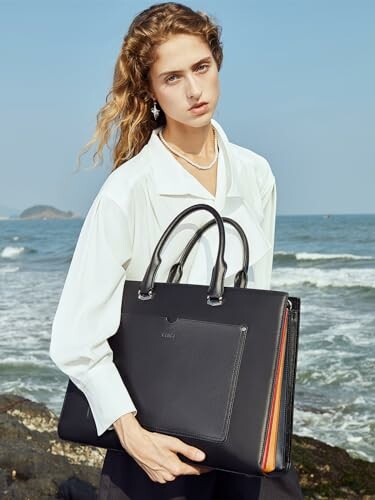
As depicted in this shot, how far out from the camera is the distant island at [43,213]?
214ft

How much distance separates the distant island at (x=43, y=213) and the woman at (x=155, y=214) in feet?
206

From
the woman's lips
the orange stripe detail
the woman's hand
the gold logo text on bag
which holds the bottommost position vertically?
the woman's hand

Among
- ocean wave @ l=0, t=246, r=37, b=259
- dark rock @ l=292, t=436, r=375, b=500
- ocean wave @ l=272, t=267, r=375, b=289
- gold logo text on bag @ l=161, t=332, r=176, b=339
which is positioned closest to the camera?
gold logo text on bag @ l=161, t=332, r=176, b=339

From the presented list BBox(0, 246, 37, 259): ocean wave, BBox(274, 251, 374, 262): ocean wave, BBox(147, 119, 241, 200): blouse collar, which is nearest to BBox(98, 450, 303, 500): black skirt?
BBox(147, 119, 241, 200): blouse collar

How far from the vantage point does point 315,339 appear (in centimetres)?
1023

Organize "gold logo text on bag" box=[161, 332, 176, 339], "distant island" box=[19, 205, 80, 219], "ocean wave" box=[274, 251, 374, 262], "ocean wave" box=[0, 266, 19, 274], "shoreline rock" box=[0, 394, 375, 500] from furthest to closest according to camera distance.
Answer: "distant island" box=[19, 205, 80, 219], "ocean wave" box=[0, 266, 19, 274], "ocean wave" box=[274, 251, 374, 262], "shoreline rock" box=[0, 394, 375, 500], "gold logo text on bag" box=[161, 332, 176, 339]

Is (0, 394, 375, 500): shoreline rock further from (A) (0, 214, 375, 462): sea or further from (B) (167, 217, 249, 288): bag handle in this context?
(B) (167, 217, 249, 288): bag handle

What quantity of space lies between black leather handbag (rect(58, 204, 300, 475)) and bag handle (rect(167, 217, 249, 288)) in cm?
8

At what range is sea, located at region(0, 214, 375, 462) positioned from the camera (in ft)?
23.1

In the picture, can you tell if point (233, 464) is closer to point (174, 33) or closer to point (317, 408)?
point (174, 33)

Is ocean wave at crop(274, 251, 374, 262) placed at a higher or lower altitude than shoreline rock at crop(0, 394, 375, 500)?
higher

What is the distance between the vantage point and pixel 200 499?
1.86 meters

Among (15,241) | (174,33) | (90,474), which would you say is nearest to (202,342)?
(174,33)

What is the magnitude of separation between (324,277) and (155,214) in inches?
661
